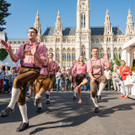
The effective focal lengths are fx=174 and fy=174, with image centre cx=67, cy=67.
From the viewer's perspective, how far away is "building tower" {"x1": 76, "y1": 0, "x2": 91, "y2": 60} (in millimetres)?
72688

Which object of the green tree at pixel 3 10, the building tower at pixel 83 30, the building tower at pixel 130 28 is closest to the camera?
Result: the green tree at pixel 3 10

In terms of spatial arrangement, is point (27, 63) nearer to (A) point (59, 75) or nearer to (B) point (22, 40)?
(A) point (59, 75)

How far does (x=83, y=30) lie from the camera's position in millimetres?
73812

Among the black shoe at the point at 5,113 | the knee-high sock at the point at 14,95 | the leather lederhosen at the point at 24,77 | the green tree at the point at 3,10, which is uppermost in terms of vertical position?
the green tree at the point at 3,10

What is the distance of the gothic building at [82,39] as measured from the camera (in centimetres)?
7350

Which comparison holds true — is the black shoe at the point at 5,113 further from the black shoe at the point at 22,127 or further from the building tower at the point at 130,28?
the building tower at the point at 130,28

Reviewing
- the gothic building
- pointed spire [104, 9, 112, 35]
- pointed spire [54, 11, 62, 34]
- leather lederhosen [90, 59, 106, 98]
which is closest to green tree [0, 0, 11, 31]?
leather lederhosen [90, 59, 106, 98]

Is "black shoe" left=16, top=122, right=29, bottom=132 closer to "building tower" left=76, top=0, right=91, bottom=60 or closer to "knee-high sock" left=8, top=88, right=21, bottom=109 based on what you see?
"knee-high sock" left=8, top=88, right=21, bottom=109

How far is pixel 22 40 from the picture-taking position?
8644 centimetres

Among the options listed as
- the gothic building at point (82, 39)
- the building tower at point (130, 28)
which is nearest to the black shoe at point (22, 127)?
the gothic building at point (82, 39)

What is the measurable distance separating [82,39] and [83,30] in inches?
154

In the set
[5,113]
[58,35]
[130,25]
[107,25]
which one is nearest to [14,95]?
[5,113]

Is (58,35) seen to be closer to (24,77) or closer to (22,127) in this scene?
(24,77)

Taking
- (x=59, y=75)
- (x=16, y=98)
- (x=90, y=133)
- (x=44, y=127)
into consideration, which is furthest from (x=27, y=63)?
(x=59, y=75)
